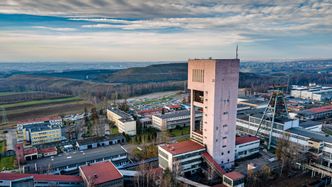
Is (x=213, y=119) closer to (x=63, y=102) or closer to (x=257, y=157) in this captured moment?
(x=257, y=157)

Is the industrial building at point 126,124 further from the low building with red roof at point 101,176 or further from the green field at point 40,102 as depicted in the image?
the green field at point 40,102

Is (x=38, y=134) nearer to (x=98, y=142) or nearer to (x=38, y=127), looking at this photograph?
(x=38, y=127)

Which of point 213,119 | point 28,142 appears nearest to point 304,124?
point 213,119

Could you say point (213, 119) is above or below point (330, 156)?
above

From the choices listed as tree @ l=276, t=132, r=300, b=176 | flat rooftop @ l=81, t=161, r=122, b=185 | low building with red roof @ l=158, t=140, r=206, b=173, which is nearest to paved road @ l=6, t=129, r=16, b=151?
flat rooftop @ l=81, t=161, r=122, b=185

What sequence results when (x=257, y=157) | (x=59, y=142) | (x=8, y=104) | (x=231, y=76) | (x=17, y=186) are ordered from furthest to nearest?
1. (x=8, y=104)
2. (x=59, y=142)
3. (x=257, y=157)
4. (x=231, y=76)
5. (x=17, y=186)

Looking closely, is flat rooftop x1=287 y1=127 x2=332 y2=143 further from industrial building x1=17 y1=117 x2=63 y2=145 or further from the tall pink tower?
industrial building x1=17 y1=117 x2=63 y2=145
